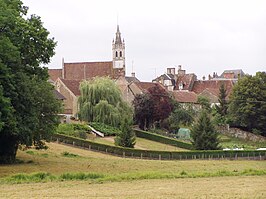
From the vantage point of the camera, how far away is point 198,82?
119562 mm

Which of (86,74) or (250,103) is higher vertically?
(86,74)

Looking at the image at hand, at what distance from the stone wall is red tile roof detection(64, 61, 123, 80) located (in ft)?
113

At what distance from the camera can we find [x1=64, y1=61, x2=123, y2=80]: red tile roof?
11388cm

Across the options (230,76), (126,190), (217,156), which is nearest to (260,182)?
(126,190)

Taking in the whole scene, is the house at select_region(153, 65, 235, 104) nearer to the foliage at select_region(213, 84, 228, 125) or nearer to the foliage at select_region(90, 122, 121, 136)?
the foliage at select_region(213, 84, 228, 125)

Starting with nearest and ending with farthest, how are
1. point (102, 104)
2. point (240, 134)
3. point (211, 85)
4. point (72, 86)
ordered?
1. point (102, 104)
2. point (240, 134)
3. point (72, 86)
4. point (211, 85)

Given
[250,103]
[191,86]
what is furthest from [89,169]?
[191,86]

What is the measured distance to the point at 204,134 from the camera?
61594 millimetres

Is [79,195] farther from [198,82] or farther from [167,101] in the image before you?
[198,82]

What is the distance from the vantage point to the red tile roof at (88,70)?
113875 mm

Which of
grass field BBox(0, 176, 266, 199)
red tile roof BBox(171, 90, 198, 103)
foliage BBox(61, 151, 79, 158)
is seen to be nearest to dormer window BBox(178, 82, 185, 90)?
red tile roof BBox(171, 90, 198, 103)

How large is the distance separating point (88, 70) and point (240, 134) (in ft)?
139

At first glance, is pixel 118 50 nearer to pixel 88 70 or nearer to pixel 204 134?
pixel 88 70

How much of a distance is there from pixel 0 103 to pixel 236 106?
190 ft
